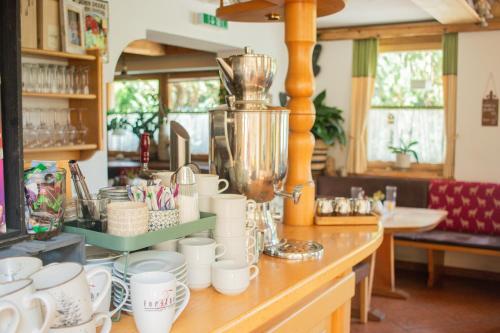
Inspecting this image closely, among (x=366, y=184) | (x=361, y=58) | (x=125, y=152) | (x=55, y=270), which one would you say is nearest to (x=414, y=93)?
(x=361, y=58)

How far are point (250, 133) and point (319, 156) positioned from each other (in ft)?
15.7

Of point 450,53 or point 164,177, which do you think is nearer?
point 164,177

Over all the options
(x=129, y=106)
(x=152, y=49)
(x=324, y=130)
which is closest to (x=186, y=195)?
(x=324, y=130)

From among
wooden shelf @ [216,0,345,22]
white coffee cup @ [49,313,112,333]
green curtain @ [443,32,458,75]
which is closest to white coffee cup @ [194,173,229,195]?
white coffee cup @ [49,313,112,333]

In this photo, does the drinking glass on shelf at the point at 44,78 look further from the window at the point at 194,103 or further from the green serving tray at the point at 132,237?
the window at the point at 194,103

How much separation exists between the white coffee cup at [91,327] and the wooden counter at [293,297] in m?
0.09

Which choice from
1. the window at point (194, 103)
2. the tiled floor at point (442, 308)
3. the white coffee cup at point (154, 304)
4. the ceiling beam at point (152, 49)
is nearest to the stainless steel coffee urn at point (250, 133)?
the white coffee cup at point (154, 304)

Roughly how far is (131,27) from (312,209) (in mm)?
2675

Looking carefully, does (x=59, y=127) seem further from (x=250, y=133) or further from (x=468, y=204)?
(x=468, y=204)

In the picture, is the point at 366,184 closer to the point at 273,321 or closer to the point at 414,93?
the point at 414,93

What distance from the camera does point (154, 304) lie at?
3.90 ft

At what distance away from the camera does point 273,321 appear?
167 centimetres

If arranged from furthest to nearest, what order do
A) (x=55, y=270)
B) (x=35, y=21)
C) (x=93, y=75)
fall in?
(x=93, y=75) < (x=35, y=21) < (x=55, y=270)

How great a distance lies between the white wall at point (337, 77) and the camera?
664 cm
